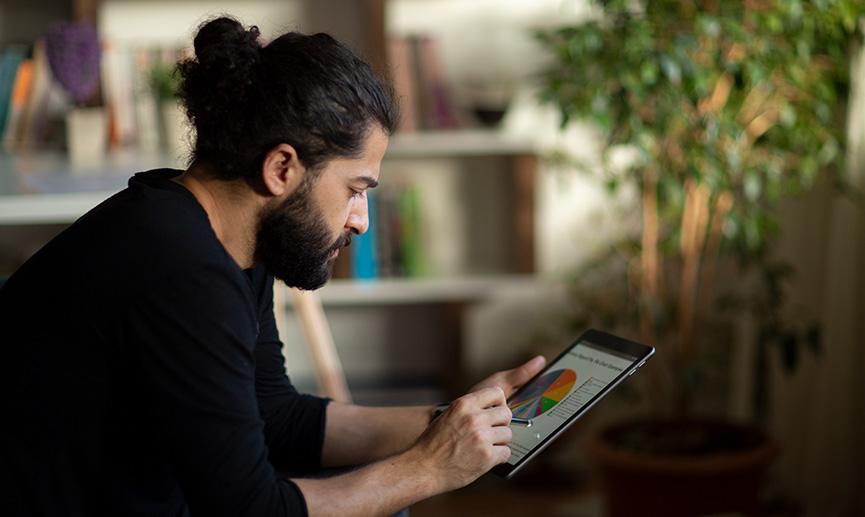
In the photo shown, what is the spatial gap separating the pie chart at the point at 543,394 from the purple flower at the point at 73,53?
154 centimetres

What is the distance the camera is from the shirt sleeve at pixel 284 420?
162cm

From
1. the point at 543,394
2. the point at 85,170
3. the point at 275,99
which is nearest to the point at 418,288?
the point at 85,170

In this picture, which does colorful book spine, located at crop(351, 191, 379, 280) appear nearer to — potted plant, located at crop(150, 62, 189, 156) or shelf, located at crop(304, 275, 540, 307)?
shelf, located at crop(304, 275, 540, 307)

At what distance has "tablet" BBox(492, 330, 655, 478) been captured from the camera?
1378 mm

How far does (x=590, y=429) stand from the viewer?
304 cm

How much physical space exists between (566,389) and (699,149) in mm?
937

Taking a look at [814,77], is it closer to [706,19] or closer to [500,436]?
[706,19]

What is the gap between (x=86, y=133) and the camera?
2.74 m

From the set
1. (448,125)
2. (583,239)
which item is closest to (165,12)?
(448,125)

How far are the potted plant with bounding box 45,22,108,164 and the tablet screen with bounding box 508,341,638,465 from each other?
1.52 meters

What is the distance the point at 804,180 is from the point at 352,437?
1.21 m

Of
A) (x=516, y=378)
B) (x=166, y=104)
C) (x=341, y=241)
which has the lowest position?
(x=516, y=378)

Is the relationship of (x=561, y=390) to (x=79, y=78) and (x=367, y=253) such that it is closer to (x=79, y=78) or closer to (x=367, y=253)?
(x=367, y=253)

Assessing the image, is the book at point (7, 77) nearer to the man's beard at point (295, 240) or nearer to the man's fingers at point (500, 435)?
the man's beard at point (295, 240)
